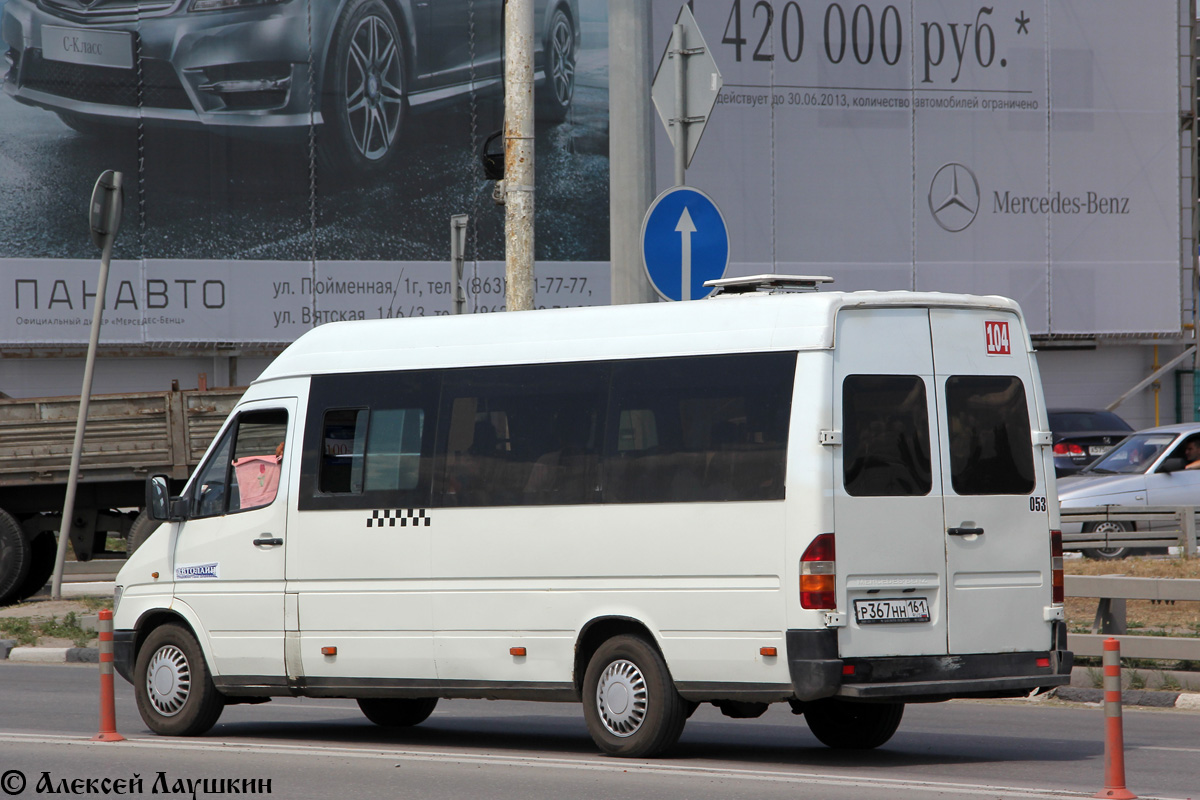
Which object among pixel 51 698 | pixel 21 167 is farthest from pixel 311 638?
pixel 21 167

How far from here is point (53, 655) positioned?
14.3 m

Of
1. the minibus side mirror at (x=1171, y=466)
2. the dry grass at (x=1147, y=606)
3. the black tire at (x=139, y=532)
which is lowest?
the dry grass at (x=1147, y=606)

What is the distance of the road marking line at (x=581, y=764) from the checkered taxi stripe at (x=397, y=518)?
1.21 m

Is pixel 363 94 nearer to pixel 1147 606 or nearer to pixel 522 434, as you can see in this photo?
pixel 1147 606

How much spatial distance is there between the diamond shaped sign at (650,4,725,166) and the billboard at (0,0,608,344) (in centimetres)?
1701

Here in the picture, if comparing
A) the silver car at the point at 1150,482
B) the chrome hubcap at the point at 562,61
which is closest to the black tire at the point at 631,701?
the silver car at the point at 1150,482

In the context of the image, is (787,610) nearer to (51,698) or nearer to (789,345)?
(789,345)

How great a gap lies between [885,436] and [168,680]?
178 inches

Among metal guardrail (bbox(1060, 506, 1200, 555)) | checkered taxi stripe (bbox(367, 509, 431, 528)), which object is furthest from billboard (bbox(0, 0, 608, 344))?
checkered taxi stripe (bbox(367, 509, 431, 528))

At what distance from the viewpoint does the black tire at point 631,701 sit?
8.12 m

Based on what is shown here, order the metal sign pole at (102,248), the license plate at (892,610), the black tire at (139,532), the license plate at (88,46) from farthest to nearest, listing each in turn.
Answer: the license plate at (88,46) < the black tire at (139,532) < the metal sign pole at (102,248) < the license plate at (892,610)

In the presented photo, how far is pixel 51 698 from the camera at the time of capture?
37.5 ft

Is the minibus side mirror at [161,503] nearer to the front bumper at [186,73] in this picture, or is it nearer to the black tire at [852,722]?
the black tire at [852,722]

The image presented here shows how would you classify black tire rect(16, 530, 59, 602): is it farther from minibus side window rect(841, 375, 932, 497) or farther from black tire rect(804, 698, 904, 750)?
minibus side window rect(841, 375, 932, 497)
